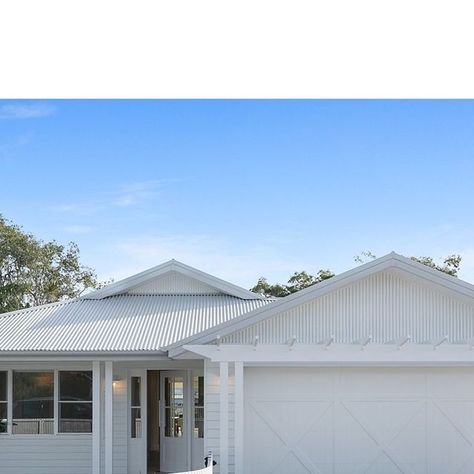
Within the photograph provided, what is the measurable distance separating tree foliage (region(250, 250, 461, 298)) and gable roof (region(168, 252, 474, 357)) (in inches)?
1312

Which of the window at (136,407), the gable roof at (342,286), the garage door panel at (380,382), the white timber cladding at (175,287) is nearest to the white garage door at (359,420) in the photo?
the garage door panel at (380,382)

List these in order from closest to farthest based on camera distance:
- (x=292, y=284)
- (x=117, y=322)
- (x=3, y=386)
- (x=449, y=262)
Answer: (x=3, y=386) → (x=117, y=322) → (x=449, y=262) → (x=292, y=284)

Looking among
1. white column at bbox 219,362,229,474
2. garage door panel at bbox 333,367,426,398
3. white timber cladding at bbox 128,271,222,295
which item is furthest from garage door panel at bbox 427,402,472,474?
white timber cladding at bbox 128,271,222,295

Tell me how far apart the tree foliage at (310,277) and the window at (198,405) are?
98.7ft

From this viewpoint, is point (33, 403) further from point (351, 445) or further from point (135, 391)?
point (351, 445)

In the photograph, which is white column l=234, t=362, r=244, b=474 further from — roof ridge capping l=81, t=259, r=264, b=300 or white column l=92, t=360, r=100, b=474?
roof ridge capping l=81, t=259, r=264, b=300

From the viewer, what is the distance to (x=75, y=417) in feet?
70.7

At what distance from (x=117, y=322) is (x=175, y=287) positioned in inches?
137

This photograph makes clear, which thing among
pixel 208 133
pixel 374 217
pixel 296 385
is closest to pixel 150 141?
pixel 208 133

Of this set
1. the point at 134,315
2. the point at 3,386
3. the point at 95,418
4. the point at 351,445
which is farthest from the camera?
the point at 134,315

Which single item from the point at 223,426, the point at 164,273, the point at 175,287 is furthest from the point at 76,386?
the point at 223,426

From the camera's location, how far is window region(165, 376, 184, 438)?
22266 millimetres
